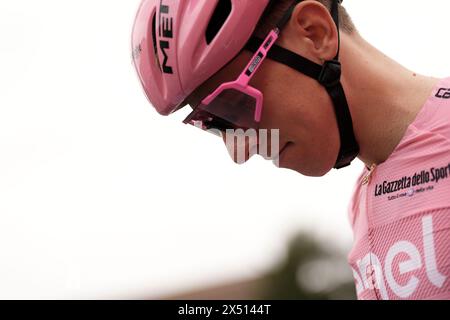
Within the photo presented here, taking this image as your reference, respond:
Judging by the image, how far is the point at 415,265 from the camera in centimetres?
362

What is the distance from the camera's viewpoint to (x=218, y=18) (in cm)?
404

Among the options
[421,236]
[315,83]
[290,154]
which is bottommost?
[421,236]

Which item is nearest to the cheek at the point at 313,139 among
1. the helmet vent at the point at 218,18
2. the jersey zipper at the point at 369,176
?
the jersey zipper at the point at 369,176

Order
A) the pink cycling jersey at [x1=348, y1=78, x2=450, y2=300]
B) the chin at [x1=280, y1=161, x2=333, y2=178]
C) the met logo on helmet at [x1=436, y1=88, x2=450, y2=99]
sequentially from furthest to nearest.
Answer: the chin at [x1=280, y1=161, x2=333, y2=178], the met logo on helmet at [x1=436, y1=88, x2=450, y2=99], the pink cycling jersey at [x1=348, y1=78, x2=450, y2=300]

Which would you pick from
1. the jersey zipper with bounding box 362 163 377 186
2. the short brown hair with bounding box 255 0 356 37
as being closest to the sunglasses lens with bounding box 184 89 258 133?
the short brown hair with bounding box 255 0 356 37

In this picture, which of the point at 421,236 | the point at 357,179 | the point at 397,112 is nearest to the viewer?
the point at 421,236

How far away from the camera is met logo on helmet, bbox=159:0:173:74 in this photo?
4023 mm

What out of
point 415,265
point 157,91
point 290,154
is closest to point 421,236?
point 415,265

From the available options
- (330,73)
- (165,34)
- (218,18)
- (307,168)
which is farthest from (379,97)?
(165,34)

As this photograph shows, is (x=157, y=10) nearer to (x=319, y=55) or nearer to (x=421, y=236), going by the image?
(x=319, y=55)

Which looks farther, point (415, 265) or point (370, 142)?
point (370, 142)

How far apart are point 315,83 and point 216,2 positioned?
2.12 ft

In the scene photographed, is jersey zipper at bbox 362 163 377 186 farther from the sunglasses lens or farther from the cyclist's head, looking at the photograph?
the sunglasses lens

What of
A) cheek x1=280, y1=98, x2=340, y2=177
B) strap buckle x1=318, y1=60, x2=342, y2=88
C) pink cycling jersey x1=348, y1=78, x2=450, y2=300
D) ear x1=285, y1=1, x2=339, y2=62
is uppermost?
ear x1=285, y1=1, x2=339, y2=62
